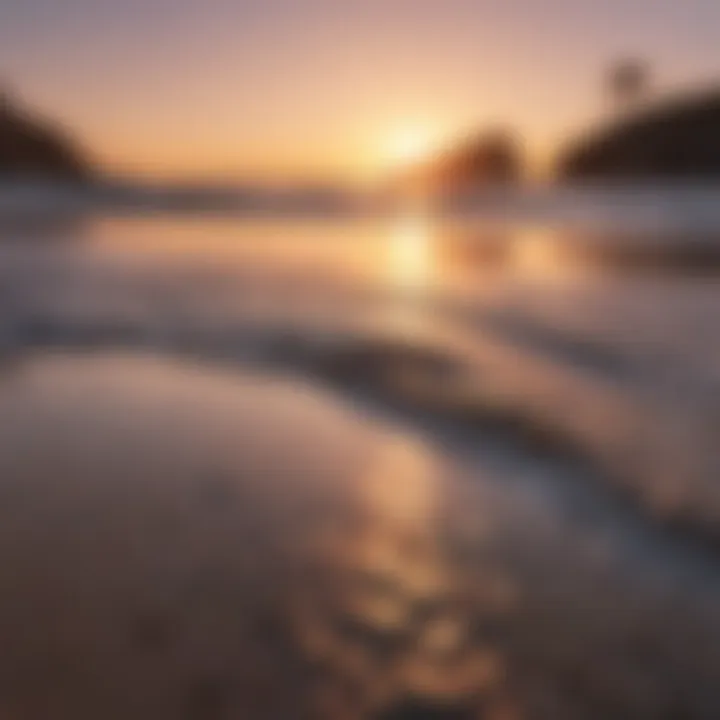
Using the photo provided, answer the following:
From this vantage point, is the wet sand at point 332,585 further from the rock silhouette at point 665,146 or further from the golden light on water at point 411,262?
the rock silhouette at point 665,146

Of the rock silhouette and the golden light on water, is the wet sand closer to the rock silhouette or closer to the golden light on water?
the golden light on water

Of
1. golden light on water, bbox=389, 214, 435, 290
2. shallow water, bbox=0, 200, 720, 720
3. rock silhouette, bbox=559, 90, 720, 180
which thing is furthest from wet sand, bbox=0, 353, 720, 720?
rock silhouette, bbox=559, 90, 720, 180

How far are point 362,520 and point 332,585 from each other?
0.31m

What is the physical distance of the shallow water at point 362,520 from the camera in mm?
1119

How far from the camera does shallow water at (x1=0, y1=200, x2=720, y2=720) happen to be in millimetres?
1119

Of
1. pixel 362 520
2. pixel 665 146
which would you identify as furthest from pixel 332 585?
pixel 665 146

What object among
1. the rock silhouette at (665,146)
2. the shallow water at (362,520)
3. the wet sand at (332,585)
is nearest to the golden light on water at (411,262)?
the shallow water at (362,520)

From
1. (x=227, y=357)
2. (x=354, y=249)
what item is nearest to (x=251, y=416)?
(x=227, y=357)

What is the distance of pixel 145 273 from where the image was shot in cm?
675

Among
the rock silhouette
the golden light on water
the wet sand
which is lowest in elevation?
the wet sand

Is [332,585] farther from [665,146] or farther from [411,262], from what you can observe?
[665,146]

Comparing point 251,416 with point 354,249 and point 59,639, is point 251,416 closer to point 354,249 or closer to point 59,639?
point 59,639

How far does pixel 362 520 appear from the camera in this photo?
5.56 feet

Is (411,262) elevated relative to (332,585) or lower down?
elevated
